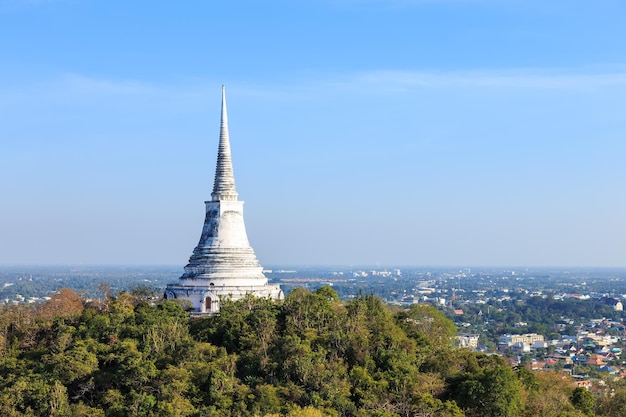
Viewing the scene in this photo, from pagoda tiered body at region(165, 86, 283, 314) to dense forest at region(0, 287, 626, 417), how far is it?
4291 millimetres

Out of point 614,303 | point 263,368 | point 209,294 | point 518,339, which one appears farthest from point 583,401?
point 614,303

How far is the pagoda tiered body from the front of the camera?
1583 inches

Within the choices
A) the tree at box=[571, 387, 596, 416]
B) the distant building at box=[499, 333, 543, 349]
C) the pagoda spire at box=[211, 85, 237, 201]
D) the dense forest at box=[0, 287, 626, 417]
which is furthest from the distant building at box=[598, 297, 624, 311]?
the tree at box=[571, 387, 596, 416]

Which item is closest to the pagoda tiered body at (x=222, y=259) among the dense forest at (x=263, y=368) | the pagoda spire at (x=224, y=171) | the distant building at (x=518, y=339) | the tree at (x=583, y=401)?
the pagoda spire at (x=224, y=171)

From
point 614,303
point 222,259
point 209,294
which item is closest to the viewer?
point 209,294

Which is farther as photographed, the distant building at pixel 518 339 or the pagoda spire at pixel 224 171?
the distant building at pixel 518 339

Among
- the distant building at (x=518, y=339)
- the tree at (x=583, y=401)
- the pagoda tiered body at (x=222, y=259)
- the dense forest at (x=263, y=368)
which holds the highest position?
the pagoda tiered body at (x=222, y=259)

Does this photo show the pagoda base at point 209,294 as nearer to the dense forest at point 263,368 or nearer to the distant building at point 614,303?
the dense forest at point 263,368

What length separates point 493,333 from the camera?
343ft

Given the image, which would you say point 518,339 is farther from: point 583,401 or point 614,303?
point 583,401

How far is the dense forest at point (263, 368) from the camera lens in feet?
94.2

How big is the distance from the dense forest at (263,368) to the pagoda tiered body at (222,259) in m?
4.29

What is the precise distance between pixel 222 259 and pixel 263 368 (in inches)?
468

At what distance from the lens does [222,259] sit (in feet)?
136
